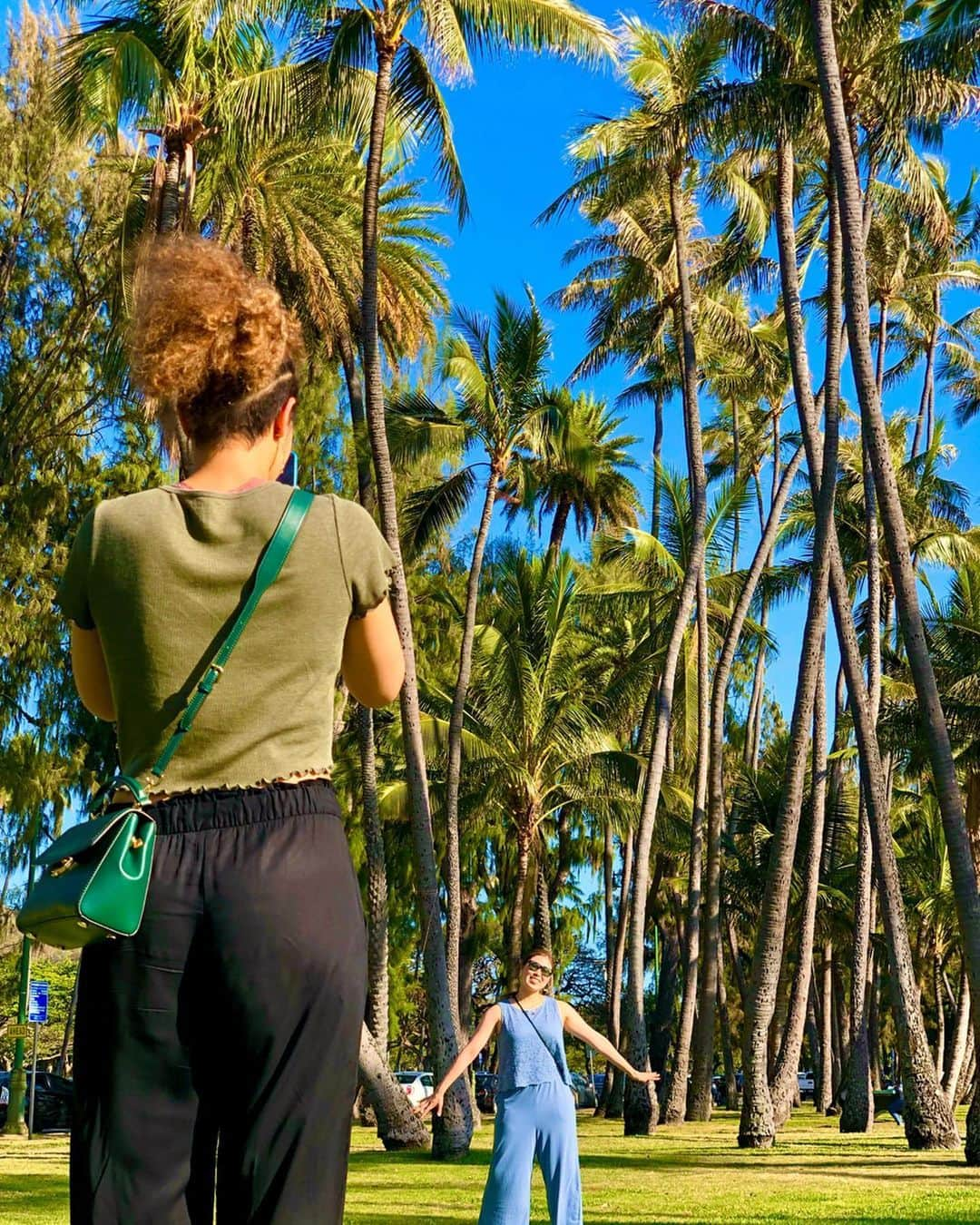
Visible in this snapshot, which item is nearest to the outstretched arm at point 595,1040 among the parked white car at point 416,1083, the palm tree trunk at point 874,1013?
the parked white car at point 416,1083

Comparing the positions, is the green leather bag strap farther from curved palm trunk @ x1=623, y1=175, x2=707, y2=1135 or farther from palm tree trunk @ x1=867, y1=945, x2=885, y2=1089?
palm tree trunk @ x1=867, y1=945, x2=885, y2=1089

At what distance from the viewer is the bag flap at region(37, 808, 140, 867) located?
2.13 meters

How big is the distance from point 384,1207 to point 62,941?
1263 cm

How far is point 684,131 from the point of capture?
24.5 m

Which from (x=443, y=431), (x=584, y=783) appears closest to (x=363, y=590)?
(x=443, y=431)

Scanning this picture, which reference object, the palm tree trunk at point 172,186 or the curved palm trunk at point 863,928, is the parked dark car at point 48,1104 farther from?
the palm tree trunk at point 172,186

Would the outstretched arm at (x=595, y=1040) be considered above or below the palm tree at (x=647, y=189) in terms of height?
below

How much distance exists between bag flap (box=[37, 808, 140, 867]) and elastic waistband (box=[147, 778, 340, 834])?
0.06m

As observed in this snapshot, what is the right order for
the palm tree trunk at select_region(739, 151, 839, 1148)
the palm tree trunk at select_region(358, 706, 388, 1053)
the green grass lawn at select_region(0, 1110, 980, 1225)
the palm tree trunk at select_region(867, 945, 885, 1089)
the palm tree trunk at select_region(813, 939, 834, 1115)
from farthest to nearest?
the palm tree trunk at select_region(813, 939, 834, 1115)
the palm tree trunk at select_region(867, 945, 885, 1089)
the palm tree trunk at select_region(358, 706, 388, 1053)
the palm tree trunk at select_region(739, 151, 839, 1148)
the green grass lawn at select_region(0, 1110, 980, 1225)

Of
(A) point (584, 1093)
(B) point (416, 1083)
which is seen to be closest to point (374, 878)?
(B) point (416, 1083)

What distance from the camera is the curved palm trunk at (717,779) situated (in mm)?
31984

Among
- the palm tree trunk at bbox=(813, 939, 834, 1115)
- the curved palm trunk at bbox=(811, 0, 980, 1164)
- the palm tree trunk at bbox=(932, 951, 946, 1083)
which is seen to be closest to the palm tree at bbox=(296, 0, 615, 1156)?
the curved palm trunk at bbox=(811, 0, 980, 1164)

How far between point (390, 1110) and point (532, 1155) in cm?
1535

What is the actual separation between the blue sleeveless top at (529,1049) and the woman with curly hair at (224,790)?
6593 mm
